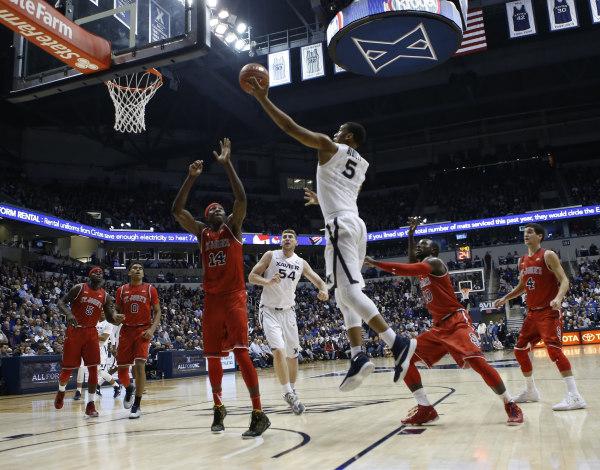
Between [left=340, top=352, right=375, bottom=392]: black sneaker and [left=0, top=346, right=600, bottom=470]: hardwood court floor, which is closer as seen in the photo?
[left=0, top=346, right=600, bottom=470]: hardwood court floor

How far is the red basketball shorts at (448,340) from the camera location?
5133 millimetres

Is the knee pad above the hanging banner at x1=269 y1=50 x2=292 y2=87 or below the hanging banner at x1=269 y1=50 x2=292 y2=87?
below

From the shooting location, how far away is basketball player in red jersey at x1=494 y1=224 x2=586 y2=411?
5.86m

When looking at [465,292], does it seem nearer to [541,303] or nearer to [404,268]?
[541,303]

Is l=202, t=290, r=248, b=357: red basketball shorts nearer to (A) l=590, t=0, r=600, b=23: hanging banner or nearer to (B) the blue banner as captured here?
(B) the blue banner

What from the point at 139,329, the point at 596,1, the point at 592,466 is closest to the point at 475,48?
the point at 596,1

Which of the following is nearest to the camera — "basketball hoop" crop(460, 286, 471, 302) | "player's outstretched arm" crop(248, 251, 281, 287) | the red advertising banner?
"player's outstretched arm" crop(248, 251, 281, 287)

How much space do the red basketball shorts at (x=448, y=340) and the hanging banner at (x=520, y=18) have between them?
2293 cm

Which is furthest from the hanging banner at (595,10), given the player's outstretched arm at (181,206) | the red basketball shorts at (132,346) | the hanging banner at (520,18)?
the player's outstretched arm at (181,206)

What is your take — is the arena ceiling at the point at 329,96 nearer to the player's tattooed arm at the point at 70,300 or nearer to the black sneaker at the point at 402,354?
the player's tattooed arm at the point at 70,300

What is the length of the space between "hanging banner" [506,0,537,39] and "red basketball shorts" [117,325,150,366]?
2284cm

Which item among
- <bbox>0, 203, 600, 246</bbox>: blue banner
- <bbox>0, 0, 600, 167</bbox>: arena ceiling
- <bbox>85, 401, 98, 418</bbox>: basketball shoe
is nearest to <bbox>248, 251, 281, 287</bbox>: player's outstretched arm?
<bbox>85, 401, 98, 418</bbox>: basketball shoe

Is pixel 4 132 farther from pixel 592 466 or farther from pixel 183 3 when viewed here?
pixel 592 466

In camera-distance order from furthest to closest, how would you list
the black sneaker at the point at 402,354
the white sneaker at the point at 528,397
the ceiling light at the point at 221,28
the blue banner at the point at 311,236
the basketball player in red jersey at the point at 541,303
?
the blue banner at the point at 311,236
the ceiling light at the point at 221,28
the white sneaker at the point at 528,397
the basketball player in red jersey at the point at 541,303
the black sneaker at the point at 402,354
